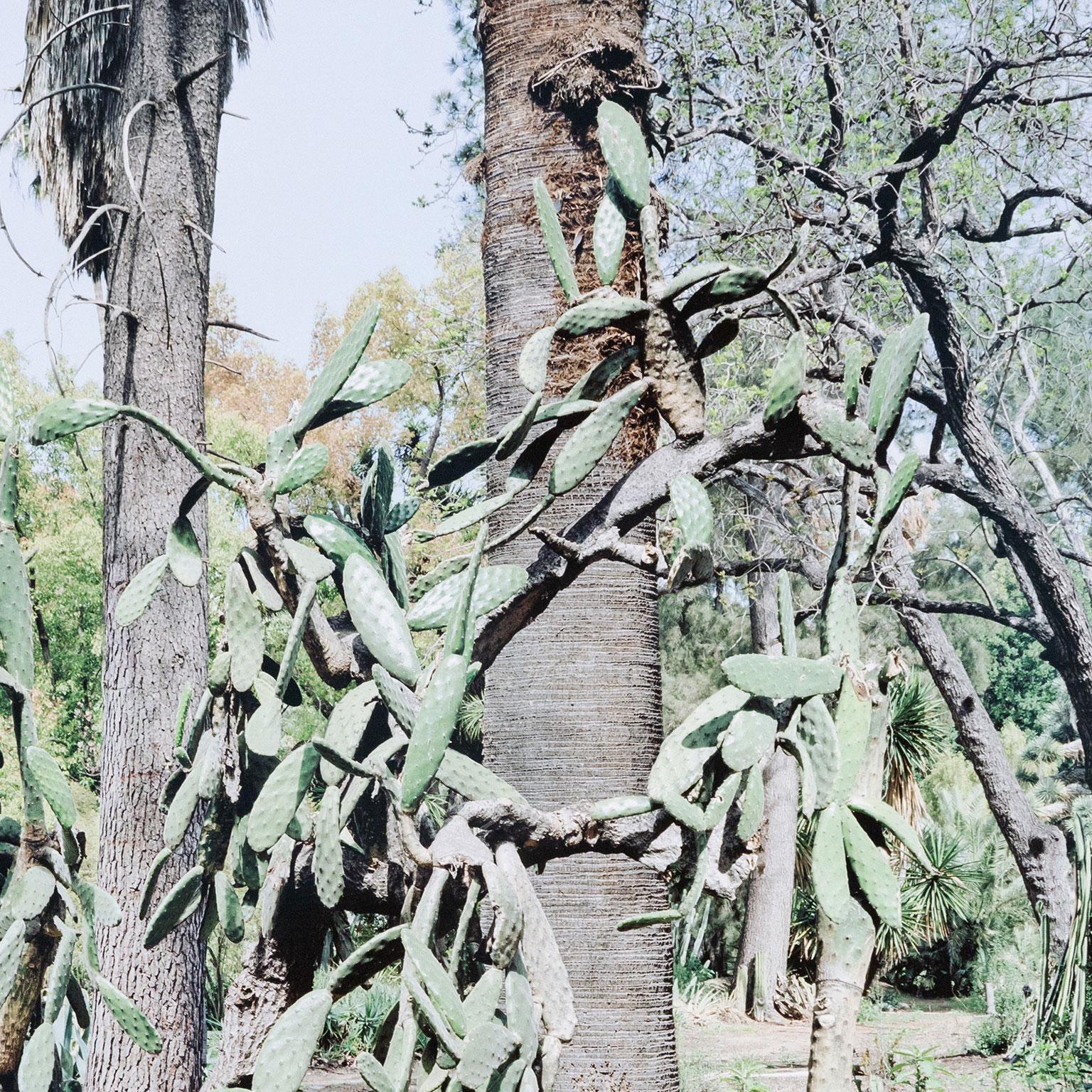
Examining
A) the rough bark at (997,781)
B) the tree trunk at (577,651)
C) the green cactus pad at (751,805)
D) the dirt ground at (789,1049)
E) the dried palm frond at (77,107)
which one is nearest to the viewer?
the green cactus pad at (751,805)

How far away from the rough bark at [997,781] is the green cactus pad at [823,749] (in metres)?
7.94

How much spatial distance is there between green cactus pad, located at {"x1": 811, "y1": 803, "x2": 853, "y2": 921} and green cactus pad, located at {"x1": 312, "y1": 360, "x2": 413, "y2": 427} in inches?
29.7

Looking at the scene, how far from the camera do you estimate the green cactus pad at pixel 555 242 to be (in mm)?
1609

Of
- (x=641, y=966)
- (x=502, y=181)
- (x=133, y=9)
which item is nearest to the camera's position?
(x=641, y=966)

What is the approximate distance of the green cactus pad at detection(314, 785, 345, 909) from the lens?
1.28 m

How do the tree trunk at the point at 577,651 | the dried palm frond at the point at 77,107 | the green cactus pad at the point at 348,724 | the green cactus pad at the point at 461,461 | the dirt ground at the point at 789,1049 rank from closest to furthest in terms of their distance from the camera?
the green cactus pad at the point at 348,724
the green cactus pad at the point at 461,461
the tree trunk at the point at 577,651
the dried palm frond at the point at 77,107
the dirt ground at the point at 789,1049

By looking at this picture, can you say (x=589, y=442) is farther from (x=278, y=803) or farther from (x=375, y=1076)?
(x=375, y=1076)

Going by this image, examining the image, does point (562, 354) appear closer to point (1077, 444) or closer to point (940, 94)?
point (940, 94)

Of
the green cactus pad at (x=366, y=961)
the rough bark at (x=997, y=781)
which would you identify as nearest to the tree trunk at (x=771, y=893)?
the rough bark at (x=997, y=781)

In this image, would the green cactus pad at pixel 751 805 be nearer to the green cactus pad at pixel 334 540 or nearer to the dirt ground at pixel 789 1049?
the green cactus pad at pixel 334 540

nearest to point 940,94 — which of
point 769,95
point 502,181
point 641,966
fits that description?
point 769,95

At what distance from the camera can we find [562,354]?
8.77 feet

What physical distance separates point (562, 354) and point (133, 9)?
191 inches

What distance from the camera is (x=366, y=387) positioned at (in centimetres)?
149
